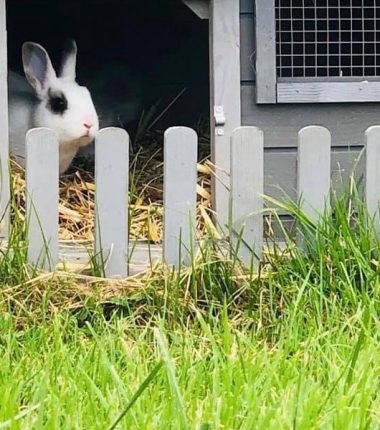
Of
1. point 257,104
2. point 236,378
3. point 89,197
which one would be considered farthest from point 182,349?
point 89,197

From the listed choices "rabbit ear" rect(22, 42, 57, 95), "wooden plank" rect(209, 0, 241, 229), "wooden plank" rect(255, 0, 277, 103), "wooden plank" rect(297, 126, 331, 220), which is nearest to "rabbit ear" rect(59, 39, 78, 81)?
"rabbit ear" rect(22, 42, 57, 95)

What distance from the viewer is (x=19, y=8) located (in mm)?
5195

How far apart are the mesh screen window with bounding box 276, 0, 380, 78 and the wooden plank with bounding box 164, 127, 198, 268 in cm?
79

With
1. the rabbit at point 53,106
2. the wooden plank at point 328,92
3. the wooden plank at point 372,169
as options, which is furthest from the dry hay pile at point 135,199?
the wooden plank at point 372,169

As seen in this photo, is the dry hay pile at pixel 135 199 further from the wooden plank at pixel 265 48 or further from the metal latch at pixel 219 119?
the wooden plank at pixel 265 48

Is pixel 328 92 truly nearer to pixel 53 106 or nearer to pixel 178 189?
pixel 178 189

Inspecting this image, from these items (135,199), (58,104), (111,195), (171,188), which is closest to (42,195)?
(111,195)

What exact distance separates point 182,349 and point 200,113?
3.11 m

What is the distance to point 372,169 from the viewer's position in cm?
311

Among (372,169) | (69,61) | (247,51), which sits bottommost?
(372,169)

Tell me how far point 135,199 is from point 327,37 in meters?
1.05

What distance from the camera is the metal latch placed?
3.41 metres

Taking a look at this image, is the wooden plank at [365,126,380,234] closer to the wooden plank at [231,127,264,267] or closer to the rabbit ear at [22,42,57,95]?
the wooden plank at [231,127,264,267]

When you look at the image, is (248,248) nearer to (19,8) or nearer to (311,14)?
(311,14)
